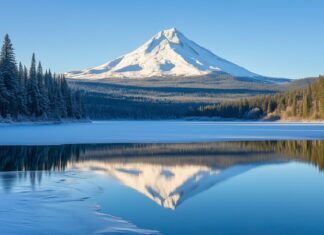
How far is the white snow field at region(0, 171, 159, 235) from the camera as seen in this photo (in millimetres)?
9241

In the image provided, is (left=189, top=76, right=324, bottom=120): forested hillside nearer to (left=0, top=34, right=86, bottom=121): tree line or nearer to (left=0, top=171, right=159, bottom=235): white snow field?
(left=0, top=34, right=86, bottom=121): tree line

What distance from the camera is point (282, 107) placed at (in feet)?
391

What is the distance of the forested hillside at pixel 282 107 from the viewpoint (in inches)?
4026

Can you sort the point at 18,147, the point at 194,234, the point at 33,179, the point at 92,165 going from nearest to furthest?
the point at 194,234 < the point at 33,179 < the point at 92,165 < the point at 18,147

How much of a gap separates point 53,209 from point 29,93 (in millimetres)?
62739

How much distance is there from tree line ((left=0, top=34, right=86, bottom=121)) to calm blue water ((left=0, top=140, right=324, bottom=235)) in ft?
131

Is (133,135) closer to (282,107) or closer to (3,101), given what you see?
(3,101)

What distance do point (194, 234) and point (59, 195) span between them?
5.29 m

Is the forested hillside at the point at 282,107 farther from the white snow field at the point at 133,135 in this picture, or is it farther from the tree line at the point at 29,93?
the tree line at the point at 29,93

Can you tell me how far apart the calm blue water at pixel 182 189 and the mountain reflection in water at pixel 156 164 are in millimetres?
32

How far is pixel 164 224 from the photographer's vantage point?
979 cm

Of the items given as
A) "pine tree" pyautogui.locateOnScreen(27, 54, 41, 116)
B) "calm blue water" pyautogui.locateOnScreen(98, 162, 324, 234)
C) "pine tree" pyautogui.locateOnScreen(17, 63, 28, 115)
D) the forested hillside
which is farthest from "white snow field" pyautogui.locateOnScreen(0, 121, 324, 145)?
the forested hillside

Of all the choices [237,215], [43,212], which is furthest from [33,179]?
[237,215]

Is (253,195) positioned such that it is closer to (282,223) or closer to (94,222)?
(282,223)
